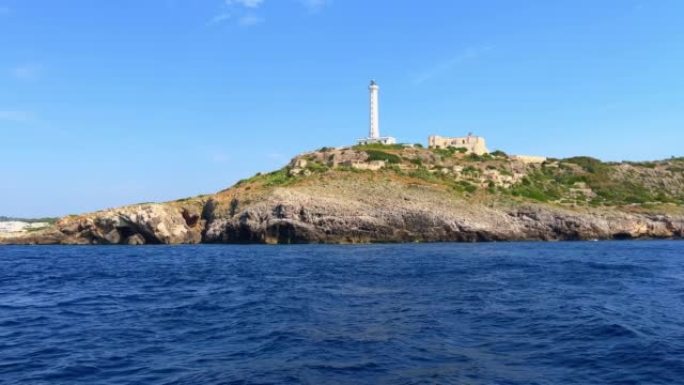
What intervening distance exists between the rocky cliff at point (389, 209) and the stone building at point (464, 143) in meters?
15.1

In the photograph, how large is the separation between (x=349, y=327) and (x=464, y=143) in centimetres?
10821

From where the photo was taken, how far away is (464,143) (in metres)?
123

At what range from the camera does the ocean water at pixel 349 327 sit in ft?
45.9

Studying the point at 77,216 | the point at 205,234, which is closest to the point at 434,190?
the point at 205,234

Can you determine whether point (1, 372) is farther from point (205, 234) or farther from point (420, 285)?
point (205, 234)

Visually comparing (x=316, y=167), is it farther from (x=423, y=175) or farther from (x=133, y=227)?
(x=133, y=227)

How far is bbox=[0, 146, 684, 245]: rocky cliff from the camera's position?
77.6 meters

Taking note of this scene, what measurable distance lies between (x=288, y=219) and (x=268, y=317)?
56018 millimetres

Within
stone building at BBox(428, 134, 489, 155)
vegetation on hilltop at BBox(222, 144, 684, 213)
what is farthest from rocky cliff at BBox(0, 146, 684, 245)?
stone building at BBox(428, 134, 489, 155)

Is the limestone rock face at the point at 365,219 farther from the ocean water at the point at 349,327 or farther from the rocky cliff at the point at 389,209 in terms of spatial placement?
the ocean water at the point at 349,327

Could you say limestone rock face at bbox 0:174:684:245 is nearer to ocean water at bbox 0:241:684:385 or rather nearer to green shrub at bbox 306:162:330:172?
green shrub at bbox 306:162:330:172

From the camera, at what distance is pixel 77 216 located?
93.8m

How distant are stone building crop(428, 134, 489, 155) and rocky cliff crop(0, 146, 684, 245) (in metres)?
15.1

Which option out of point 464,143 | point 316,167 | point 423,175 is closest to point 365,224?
point 423,175
